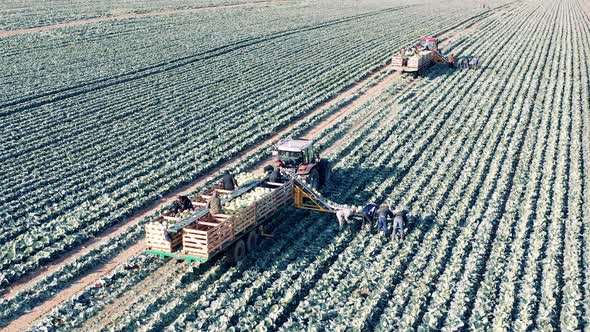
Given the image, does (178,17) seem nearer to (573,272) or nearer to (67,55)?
(67,55)

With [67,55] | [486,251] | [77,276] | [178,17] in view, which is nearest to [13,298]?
[77,276]

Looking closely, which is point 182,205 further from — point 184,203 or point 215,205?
point 215,205

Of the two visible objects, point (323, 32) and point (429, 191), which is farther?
point (323, 32)

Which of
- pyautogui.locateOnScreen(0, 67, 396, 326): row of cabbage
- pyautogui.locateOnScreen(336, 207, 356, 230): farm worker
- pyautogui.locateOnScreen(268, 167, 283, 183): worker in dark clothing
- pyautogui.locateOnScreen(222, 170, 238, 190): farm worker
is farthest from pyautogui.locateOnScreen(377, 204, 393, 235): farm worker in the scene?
pyautogui.locateOnScreen(0, 67, 396, 326): row of cabbage

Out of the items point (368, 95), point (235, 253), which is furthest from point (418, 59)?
point (235, 253)

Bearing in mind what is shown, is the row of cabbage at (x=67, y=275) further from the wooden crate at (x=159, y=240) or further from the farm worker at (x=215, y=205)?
the farm worker at (x=215, y=205)

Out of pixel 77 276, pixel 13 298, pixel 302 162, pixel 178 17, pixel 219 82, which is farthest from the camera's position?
pixel 178 17
